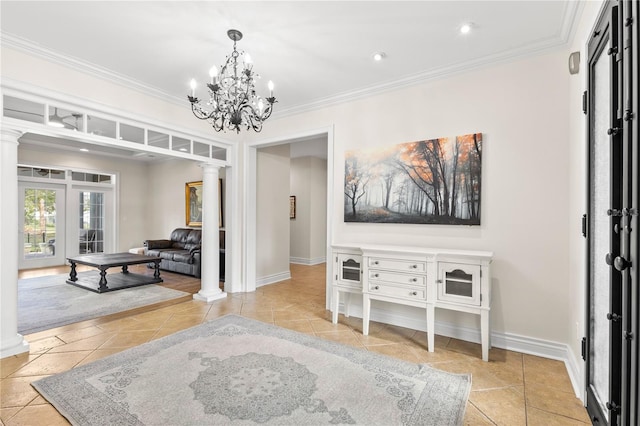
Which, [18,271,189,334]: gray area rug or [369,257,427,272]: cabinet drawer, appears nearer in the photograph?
[369,257,427,272]: cabinet drawer

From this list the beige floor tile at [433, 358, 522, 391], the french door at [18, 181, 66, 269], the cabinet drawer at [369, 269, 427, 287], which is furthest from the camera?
the french door at [18, 181, 66, 269]

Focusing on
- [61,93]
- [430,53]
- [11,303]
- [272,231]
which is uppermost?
[430,53]

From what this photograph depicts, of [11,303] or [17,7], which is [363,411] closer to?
[11,303]

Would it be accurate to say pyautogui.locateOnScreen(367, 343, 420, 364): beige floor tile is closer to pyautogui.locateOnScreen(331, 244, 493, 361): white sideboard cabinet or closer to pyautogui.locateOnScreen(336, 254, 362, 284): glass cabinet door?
pyautogui.locateOnScreen(331, 244, 493, 361): white sideboard cabinet

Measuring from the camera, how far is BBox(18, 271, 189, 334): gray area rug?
373 centimetres

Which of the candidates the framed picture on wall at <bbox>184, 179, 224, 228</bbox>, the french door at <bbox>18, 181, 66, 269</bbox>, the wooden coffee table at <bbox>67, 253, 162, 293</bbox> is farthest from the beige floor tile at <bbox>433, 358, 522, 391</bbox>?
the french door at <bbox>18, 181, 66, 269</bbox>

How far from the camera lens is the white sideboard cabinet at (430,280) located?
279 cm

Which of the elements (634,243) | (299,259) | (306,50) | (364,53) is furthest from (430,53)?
(299,259)

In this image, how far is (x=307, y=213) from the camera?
8.27 m

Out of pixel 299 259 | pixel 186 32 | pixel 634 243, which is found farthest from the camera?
pixel 299 259

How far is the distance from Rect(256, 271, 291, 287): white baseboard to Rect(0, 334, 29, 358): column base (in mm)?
3118

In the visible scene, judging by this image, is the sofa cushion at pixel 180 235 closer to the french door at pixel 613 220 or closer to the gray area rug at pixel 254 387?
the gray area rug at pixel 254 387

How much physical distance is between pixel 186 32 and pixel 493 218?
11.0 ft

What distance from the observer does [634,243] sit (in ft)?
4.09
